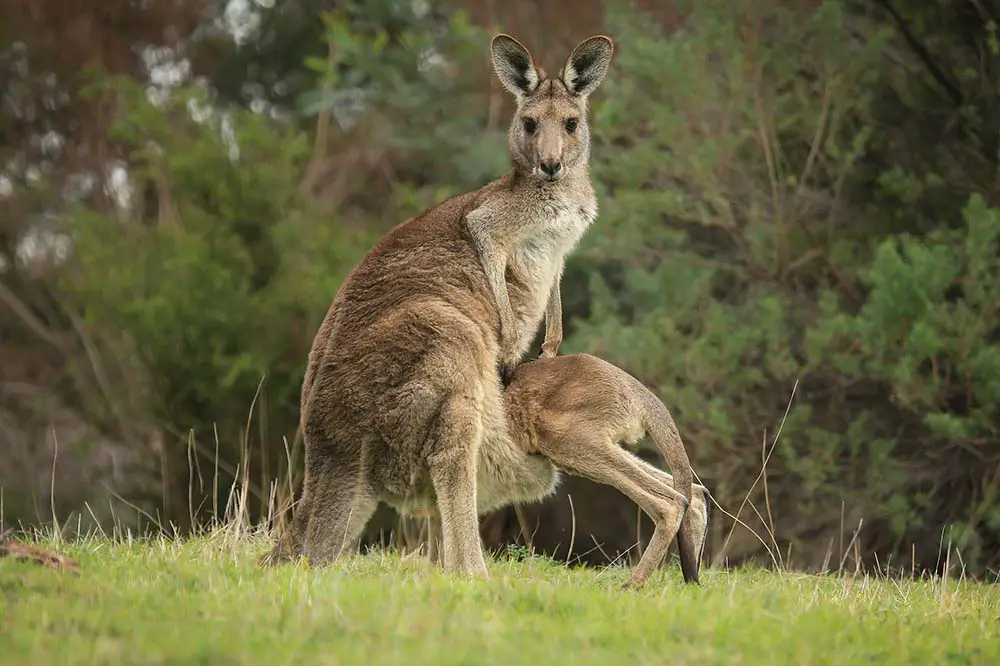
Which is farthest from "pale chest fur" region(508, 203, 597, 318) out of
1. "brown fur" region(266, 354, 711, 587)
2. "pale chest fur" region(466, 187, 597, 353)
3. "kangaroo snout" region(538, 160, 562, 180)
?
"brown fur" region(266, 354, 711, 587)

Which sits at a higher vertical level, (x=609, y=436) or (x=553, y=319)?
(x=553, y=319)

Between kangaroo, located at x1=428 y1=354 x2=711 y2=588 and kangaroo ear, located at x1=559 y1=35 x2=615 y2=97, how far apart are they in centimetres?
159

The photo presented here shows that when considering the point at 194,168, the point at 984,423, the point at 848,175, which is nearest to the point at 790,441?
the point at 984,423

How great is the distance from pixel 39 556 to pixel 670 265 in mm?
9288

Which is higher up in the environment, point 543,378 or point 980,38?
point 980,38

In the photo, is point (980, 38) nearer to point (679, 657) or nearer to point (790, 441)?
point (790, 441)

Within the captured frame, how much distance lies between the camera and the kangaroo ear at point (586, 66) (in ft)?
23.8

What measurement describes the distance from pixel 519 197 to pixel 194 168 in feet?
34.3

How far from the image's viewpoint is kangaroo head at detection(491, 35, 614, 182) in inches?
277

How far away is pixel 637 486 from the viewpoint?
6105 millimetres

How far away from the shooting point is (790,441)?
12953 mm

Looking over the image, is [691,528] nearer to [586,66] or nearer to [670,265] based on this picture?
[586,66]

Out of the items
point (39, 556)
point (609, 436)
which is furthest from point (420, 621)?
point (609, 436)

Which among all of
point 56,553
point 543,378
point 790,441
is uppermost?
point 543,378
